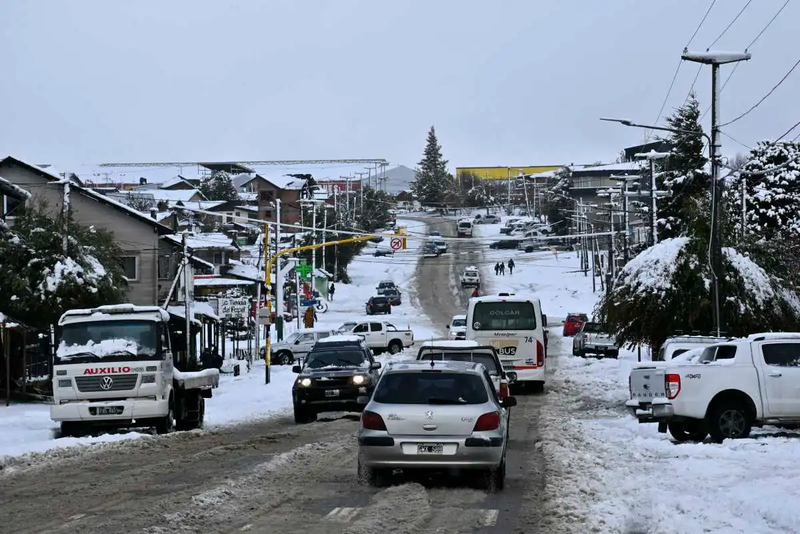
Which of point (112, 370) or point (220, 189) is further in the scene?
point (220, 189)

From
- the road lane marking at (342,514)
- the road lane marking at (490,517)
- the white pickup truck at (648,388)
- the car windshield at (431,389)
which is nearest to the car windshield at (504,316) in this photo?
the white pickup truck at (648,388)

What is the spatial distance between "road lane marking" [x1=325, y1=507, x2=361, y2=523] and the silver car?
5.00 feet

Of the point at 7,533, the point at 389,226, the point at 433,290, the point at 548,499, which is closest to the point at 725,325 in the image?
the point at 548,499

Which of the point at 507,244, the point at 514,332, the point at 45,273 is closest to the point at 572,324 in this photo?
the point at 514,332

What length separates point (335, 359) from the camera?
26641mm

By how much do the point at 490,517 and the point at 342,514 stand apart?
1572mm

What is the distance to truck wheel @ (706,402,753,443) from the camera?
1847 cm

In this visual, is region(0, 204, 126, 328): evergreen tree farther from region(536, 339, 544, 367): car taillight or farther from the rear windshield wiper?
the rear windshield wiper

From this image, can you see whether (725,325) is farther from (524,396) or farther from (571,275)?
(571,275)

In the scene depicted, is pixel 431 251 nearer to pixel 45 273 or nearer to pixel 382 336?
pixel 382 336

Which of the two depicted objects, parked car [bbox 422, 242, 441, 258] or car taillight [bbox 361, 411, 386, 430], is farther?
parked car [bbox 422, 242, 441, 258]

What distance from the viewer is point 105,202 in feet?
198

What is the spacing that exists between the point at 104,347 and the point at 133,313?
39.0 inches

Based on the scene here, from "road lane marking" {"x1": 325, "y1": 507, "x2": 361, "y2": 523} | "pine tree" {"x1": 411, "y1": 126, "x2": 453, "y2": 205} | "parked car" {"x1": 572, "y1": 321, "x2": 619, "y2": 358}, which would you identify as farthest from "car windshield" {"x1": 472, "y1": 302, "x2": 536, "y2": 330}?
"pine tree" {"x1": 411, "y1": 126, "x2": 453, "y2": 205}
